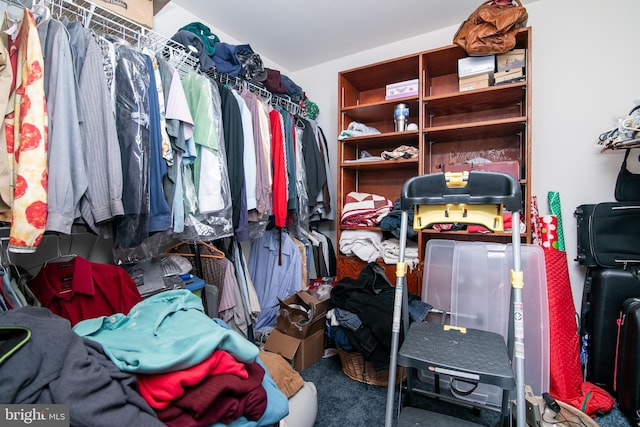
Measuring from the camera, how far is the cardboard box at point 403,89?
88.7 inches

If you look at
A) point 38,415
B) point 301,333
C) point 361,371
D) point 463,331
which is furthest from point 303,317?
point 38,415

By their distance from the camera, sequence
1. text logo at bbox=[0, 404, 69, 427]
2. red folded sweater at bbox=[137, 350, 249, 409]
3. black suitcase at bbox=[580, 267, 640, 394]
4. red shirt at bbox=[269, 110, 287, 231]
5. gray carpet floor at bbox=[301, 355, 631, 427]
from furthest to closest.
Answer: red shirt at bbox=[269, 110, 287, 231]
black suitcase at bbox=[580, 267, 640, 394]
gray carpet floor at bbox=[301, 355, 631, 427]
red folded sweater at bbox=[137, 350, 249, 409]
text logo at bbox=[0, 404, 69, 427]

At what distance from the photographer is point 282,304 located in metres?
1.98

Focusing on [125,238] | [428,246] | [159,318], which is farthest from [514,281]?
[125,238]

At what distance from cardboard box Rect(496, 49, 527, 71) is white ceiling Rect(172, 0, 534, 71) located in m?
0.49

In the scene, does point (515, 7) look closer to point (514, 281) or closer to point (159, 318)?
point (514, 281)

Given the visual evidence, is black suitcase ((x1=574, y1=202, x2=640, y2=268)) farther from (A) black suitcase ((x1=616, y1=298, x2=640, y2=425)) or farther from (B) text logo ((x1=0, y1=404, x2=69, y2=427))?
(B) text logo ((x1=0, y1=404, x2=69, y2=427))

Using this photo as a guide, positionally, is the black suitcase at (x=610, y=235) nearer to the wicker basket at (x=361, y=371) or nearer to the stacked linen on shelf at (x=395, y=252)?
the stacked linen on shelf at (x=395, y=252)

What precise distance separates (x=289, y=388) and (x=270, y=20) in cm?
250

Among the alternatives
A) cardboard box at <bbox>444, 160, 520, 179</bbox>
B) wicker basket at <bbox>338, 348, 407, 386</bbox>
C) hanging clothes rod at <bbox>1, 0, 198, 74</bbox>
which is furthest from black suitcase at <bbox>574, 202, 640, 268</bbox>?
hanging clothes rod at <bbox>1, 0, 198, 74</bbox>

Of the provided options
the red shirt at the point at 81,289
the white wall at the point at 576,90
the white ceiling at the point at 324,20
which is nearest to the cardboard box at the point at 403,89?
the white ceiling at the point at 324,20

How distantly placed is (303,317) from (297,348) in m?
0.20

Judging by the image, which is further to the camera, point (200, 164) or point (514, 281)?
point (200, 164)

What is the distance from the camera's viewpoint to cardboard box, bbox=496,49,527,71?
1904mm
